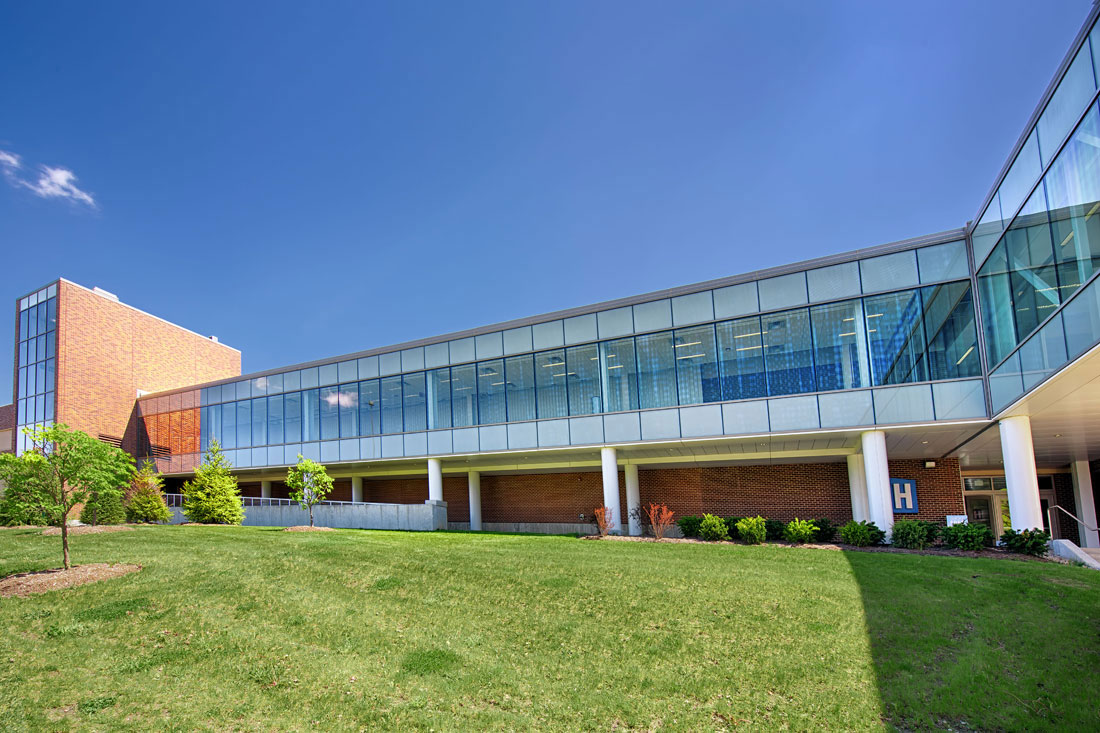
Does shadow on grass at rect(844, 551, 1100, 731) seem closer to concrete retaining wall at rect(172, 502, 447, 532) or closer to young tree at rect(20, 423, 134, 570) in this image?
young tree at rect(20, 423, 134, 570)

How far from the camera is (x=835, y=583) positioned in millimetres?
11305

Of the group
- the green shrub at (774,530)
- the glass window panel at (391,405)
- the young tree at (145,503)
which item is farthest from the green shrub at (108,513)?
the green shrub at (774,530)

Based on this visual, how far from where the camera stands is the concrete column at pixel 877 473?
55.7ft

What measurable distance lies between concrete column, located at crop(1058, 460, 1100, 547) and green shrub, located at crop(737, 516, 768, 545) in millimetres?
12995

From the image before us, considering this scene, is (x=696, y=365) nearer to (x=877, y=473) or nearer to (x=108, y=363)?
(x=877, y=473)

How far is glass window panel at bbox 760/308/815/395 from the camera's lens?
60.1 ft

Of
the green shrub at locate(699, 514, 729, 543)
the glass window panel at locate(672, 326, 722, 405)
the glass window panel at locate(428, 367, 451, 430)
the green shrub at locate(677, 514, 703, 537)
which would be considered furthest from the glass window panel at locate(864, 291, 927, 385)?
the glass window panel at locate(428, 367, 451, 430)

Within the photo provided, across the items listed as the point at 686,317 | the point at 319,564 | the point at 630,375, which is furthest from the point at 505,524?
the point at 319,564

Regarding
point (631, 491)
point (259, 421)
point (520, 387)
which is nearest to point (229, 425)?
point (259, 421)

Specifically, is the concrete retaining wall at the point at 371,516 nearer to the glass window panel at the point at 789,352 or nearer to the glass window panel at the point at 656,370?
the glass window panel at the point at 656,370

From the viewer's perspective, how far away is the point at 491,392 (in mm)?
24094

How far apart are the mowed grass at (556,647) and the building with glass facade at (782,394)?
15.9 feet

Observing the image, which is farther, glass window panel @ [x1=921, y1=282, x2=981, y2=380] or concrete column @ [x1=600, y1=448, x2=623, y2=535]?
concrete column @ [x1=600, y1=448, x2=623, y2=535]

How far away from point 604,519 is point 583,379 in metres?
5.00
